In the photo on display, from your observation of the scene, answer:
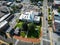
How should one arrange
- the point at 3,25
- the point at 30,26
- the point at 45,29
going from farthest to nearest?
1. the point at 45,29
2. the point at 3,25
3. the point at 30,26

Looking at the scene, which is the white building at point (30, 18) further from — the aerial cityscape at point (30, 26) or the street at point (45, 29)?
the street at point (45, 29)

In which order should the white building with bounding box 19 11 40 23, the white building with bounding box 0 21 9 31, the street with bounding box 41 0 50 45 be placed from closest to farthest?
the street with bounding box 41 0 50 45, the white building with bounding box 0 21 9 31, the white building with bounding box 19 11 40 23

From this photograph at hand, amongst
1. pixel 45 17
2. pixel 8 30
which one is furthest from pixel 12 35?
pixel 45 17

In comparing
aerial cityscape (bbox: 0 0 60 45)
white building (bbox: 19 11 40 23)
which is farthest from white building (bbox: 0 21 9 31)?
white building (bbox: 19 11 40 23)

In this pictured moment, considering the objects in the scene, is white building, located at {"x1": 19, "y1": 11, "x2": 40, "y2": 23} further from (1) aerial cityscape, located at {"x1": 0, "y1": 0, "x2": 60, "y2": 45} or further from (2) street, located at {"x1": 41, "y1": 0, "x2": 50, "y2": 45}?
(2) street, located at {"x1": 41, "y1": 0, "x2": 50, "y2": 45}

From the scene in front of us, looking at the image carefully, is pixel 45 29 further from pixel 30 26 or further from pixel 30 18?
pixel 30 18

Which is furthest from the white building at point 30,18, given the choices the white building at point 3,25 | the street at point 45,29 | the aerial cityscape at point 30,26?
the white building at point 3,25

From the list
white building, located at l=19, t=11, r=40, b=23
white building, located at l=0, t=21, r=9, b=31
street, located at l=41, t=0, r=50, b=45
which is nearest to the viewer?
street, located at l=41, t=0, r=50, b=45

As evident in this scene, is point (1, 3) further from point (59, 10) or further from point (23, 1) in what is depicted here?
point (59, 10)

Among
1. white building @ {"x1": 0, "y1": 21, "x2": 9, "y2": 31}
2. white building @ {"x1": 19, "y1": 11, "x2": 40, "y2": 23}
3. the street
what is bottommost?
the street

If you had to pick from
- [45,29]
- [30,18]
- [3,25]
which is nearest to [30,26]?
[45,29]
